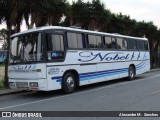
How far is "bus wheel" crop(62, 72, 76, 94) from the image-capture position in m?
13.2

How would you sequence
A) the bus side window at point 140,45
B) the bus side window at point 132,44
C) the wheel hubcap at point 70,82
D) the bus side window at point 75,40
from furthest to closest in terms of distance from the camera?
the bus side window at point 140,45 < the bus side window at point 132,44 < the bus side window at point 75,40 < the wheel hubcap at point 70,82

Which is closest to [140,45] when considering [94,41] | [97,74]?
[94,41]

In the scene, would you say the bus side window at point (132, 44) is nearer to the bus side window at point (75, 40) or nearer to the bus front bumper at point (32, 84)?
the bus side window at point (75, 40)

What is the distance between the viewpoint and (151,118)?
7711mm

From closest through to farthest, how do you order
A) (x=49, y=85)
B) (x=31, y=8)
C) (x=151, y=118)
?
1. (x=151, y=118)
2. (x=49, y=85)
3. (x=31, y=8)

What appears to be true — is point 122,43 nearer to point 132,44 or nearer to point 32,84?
point 132,44

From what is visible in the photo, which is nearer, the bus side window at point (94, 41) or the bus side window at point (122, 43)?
the bus side window at point (94, 41)

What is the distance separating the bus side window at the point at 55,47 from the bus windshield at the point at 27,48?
0.35 m

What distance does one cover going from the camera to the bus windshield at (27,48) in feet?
40.9

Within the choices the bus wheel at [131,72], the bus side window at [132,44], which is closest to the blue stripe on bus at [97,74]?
the bus wheel at [131,72]

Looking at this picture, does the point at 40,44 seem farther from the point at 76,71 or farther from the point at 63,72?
the point at 76,71

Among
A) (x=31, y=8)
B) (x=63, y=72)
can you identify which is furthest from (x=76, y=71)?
(x=31, y=8)

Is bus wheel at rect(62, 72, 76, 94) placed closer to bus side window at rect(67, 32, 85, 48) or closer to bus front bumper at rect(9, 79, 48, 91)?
bus front bumper at rect(9, 79, 48, 91)

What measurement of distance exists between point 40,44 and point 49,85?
5.68 ft
